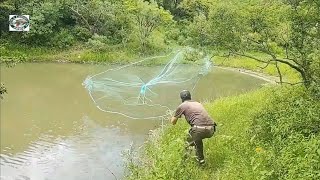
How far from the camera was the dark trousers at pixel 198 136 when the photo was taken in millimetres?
6508

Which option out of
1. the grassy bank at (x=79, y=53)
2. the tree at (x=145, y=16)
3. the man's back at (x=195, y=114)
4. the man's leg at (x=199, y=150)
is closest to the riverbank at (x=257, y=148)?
the man's leg at (x=199, y=150)

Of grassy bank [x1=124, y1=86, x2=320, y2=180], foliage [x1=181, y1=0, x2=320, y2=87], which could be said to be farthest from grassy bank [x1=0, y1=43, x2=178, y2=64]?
foliage [x1=181, y1=0, x2=320, y2=87]

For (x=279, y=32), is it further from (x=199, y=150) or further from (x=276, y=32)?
(x=199, y=150)

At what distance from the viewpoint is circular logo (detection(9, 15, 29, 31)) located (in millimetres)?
21188

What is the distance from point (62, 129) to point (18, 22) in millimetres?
12218

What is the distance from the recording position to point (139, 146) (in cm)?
939

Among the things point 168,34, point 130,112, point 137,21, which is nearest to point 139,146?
point 130,112

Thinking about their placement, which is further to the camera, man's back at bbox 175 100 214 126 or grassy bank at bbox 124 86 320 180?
man's back at bbox 175 100 214 126

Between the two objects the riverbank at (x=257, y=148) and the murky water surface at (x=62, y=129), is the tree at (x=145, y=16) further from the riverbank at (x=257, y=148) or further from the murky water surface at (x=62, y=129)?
the riverbank at (x=257, y=148)

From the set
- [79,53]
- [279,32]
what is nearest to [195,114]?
[279,32]

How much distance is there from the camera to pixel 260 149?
20.1ft

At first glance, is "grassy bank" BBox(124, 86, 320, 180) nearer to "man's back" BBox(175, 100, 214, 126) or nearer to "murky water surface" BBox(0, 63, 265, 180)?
"man's back" BBox(175, 100, 214, 126)

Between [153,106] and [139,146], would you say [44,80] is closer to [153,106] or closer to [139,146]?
[153,106]

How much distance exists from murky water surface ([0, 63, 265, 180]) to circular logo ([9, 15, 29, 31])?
186 inches
